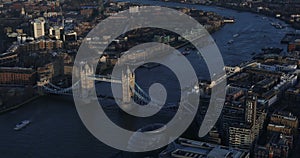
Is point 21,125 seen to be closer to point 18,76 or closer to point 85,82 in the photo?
point 85,82

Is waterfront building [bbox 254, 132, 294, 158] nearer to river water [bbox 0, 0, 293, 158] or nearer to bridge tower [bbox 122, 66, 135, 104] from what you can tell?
river water [bbox 0, 0, 293, 158]

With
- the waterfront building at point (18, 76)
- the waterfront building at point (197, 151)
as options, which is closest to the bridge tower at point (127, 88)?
the waterfront building at point (197, 151)

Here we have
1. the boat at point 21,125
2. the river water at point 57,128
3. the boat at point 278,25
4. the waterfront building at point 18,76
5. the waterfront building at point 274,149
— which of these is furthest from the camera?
the boat at point 278,25

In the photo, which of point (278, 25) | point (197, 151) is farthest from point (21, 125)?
point (278, 25)

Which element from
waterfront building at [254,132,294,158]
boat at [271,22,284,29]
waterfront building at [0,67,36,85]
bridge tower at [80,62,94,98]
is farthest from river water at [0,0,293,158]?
boat at [271,22,284,29]

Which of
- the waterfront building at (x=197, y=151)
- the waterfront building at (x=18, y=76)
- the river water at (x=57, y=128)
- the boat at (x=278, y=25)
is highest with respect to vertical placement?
the boat at (x=278, y=25)

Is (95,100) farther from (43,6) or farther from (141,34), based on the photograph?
(43,6)

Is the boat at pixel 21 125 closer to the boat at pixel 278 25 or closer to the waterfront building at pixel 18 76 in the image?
the waterfront building at pixel 18 76

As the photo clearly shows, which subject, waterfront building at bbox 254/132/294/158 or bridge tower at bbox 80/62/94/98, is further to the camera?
bridge tower at bbox 80/62/94/98

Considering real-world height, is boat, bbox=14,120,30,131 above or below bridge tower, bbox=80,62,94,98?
below

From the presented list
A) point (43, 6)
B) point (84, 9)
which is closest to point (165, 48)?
point (84, 9)

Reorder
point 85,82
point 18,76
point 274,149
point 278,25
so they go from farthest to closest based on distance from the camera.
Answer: point 278,25 → point 18,76 → point 85,82 → point 274,149
